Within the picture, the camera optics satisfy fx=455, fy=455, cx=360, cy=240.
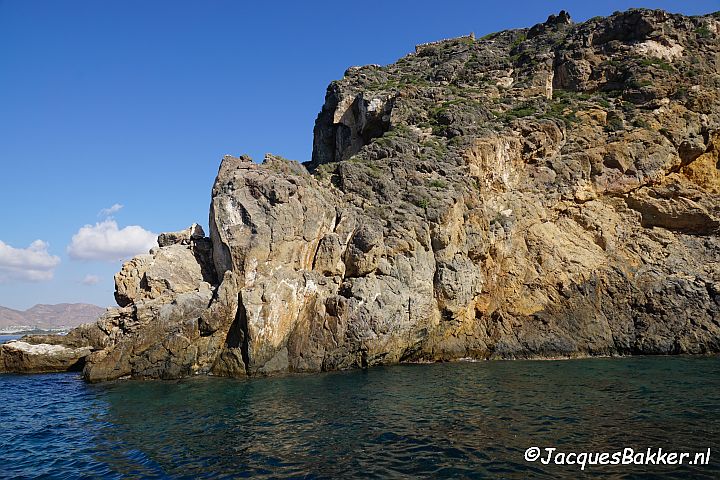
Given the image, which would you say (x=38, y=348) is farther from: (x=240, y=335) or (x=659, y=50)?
(x=659, y=50)

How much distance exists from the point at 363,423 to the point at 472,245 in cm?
1814

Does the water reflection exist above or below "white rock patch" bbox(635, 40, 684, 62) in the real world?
below

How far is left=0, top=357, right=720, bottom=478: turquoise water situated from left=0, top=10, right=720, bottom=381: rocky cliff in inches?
146

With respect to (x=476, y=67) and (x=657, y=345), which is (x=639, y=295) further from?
(x=476, y=67)

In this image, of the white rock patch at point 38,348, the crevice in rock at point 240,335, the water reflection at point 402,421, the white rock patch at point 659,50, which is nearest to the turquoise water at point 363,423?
the water reflection at point 402,421

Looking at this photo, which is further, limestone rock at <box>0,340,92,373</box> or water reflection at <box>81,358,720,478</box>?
limestone rock at <box>0,340,92,373</box>

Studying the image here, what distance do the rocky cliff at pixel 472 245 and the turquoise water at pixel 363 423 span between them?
3702 millimetres

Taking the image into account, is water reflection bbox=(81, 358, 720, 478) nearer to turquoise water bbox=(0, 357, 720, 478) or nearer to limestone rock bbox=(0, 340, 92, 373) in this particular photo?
turquoise water bbox=(0, 357, 720, 478)

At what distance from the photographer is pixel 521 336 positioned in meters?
29.8

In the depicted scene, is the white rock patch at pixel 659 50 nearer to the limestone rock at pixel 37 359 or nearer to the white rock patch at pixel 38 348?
the limestone rock at pixel 37 359

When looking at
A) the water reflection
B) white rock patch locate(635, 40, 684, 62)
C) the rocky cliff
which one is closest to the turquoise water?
the water reflection

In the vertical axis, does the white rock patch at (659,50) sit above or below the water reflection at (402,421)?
above

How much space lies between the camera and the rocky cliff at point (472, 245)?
2644cm

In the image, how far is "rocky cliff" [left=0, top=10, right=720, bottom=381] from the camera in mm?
26438
